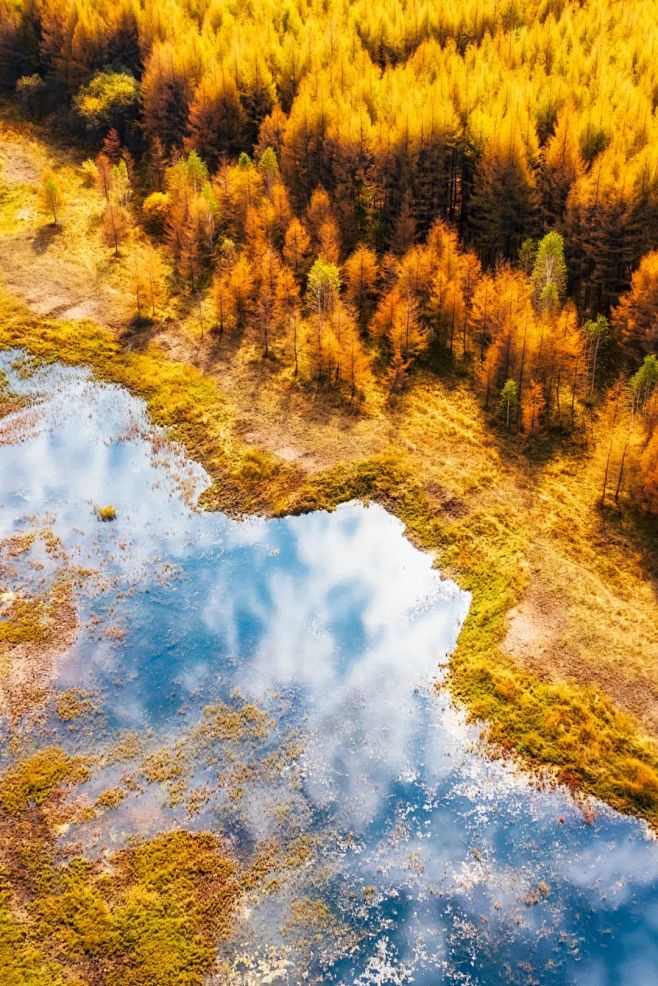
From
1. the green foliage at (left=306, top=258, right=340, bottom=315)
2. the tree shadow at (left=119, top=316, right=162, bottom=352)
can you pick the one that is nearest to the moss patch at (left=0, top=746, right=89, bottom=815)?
the tree shadow at (left=119, top=316, right=162, bottom=352)

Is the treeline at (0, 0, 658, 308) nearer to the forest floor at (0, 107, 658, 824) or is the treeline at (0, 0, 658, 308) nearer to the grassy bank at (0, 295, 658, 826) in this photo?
the forest floor at (0, 107, 658, 824)

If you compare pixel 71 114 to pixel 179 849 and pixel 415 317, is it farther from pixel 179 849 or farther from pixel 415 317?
pixel 179 849

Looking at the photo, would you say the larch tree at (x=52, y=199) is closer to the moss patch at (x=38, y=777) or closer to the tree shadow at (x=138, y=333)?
the tree shadow at (x=138, y=333)

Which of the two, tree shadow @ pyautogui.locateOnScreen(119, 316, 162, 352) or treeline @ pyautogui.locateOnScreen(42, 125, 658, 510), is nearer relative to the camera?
treeline @ pyautogui.locateOnScreen(42, 125, 658, 510)

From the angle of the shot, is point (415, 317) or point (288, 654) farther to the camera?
point (415, 317)

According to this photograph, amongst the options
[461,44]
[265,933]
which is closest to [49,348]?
[265,933]

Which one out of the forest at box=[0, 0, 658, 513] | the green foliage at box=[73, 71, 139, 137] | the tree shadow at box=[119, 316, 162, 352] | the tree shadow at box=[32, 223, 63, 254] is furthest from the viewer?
the green foliage at box=[73, 71, 139, 137]
